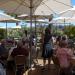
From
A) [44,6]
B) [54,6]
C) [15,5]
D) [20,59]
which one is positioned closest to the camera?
[20,59]

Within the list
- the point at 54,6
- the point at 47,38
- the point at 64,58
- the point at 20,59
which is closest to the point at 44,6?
the point at 54,6

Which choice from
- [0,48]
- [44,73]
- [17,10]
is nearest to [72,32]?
[17,10]

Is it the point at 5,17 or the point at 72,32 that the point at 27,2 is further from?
the point at 72,32

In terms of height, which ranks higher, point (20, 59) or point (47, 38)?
point (47, 38)

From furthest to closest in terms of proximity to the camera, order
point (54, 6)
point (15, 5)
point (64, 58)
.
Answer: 1. point (15, 5)
2. point (54, 6)
3. point (64, 58)

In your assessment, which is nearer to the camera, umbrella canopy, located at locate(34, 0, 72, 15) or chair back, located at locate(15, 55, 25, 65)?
chair back, located at locate(15, 55, 25, 65)

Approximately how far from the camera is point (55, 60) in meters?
8.25

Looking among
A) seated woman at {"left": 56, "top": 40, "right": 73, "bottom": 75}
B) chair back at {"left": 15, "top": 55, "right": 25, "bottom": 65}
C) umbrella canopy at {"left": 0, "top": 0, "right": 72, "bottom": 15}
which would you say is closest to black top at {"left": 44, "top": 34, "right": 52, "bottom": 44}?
umbrella canopy at {"left": 0, "top": 0, "right": 72, "bottom": 15}

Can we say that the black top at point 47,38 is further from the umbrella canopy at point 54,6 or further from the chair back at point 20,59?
the chair back at point 20,59

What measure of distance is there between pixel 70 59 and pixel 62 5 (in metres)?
4.39

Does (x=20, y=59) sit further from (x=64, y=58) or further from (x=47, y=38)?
(x=47, y=38)

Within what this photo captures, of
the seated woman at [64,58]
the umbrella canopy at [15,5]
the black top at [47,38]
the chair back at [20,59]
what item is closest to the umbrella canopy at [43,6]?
the umbrella canopy at [15,5]

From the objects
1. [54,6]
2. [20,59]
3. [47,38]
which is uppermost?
[54,6]

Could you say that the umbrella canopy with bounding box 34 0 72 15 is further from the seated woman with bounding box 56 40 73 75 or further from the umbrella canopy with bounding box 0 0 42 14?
the seated woman with bounding box 56 40 73 75
